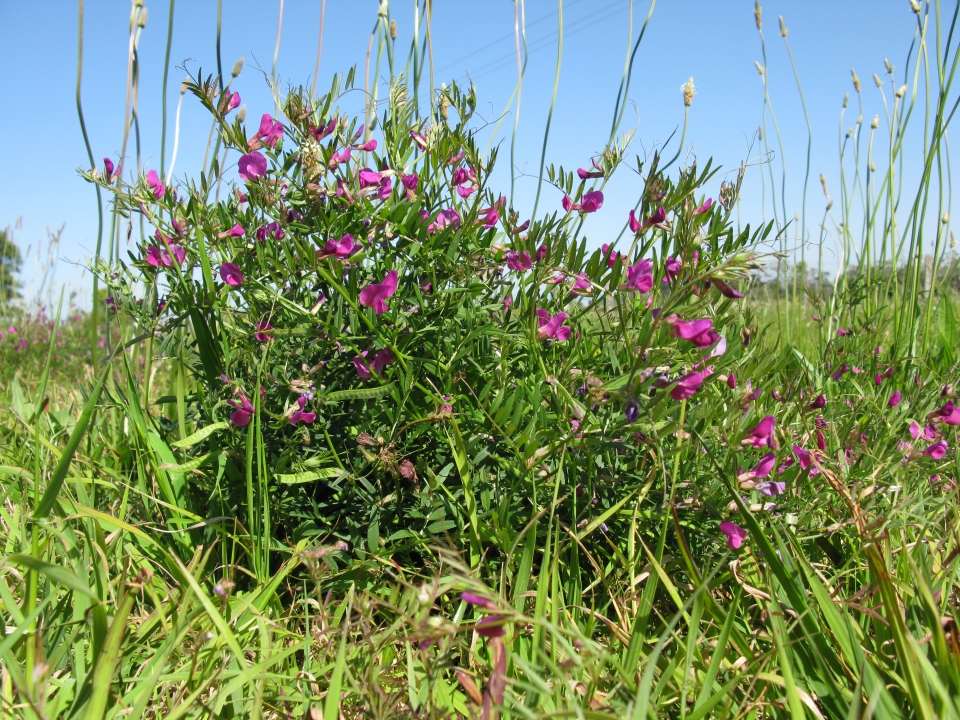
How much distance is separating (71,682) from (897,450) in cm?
163

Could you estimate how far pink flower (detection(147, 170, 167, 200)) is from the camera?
1419 mm

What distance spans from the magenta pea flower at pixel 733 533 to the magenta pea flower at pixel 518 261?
0.62 meters

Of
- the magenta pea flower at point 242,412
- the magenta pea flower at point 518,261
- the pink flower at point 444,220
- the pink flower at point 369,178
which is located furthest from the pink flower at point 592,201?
the magenta pea flower at point 242,412

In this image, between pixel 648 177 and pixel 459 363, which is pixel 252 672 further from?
A: pixel 648 177

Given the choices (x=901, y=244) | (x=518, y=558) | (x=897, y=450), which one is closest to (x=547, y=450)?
(x=518, y=558)

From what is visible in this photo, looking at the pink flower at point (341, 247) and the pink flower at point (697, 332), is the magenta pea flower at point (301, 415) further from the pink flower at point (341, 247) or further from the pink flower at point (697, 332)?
the pink flower at point (697, 332)

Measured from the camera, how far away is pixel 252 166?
4.46 ft

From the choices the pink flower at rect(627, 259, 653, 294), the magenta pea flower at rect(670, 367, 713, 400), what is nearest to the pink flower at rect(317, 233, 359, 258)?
the pink flower at rect(627, 259, 653, 294)

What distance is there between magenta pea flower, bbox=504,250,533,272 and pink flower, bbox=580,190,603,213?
153mm

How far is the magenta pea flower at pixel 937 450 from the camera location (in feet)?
4.99

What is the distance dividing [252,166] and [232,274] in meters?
0.22

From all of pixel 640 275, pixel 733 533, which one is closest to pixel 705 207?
pixel 640 275

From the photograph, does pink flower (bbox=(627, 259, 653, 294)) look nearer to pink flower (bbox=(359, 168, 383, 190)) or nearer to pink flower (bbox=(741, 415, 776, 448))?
pink flower (bbox=(741, 415, 776, 448))

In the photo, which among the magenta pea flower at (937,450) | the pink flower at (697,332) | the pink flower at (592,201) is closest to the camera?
the pink flower at (697,332)
